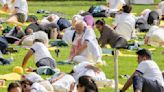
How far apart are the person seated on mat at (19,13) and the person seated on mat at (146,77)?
15.0 metres

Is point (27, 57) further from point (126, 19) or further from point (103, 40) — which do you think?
point (126, 19)

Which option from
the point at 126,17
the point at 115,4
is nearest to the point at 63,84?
the point at 126,17

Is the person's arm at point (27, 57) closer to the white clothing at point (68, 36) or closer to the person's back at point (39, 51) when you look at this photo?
the person's back at point (39, 51)

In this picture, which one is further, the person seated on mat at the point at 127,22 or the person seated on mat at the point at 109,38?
the person seated on mat at the point at 127,22

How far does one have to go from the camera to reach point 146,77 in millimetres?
15461

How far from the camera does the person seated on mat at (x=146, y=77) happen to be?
14836mm

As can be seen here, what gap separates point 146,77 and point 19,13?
15.5m

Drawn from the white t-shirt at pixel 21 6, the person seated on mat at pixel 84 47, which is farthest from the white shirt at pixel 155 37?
the white t-shirt at pixel 21 6

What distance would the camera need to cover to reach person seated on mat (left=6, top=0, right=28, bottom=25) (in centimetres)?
3042

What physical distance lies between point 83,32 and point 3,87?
4.58m

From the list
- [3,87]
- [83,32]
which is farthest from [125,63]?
[3,87]

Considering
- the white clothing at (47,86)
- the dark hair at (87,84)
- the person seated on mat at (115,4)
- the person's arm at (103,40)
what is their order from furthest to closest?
the person seated on mat at (115,4) → the person's arm at (103,40) → the white clothing at (47,86) → the dark hair at (87,84)

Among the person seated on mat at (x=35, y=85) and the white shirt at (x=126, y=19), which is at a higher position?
the person seated on mat at (x=35, y=85)

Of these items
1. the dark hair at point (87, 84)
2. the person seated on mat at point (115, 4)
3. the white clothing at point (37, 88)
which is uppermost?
the dark hair at point (87, 84)
